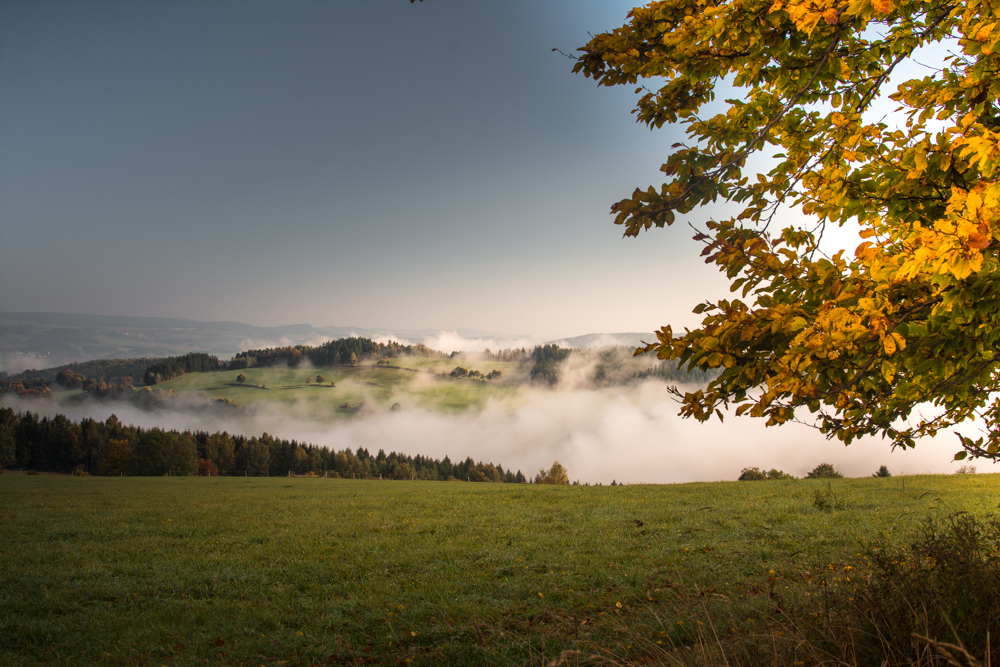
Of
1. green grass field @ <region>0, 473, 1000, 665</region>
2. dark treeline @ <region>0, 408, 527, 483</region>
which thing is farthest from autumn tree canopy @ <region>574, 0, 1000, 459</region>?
dark treeline @ <region>0, 408, 527, 483</region>

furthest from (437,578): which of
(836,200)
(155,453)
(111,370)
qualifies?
(111,370)

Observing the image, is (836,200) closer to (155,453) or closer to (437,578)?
(437,578)

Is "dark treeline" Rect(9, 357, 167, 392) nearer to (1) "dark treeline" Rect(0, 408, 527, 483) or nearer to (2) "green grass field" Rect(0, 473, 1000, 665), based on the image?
(1) "dark treeline" Rect(0, 408, 527, 483)

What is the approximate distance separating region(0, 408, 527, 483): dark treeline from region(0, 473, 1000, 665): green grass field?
50644mm

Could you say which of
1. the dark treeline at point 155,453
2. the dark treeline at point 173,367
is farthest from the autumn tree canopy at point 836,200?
the dark treeline at point 173,367

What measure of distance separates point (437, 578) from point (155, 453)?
65.9 meters

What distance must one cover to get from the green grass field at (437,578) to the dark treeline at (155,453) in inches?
1994

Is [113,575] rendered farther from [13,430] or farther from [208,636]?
[13,430]

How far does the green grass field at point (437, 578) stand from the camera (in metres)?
5.31

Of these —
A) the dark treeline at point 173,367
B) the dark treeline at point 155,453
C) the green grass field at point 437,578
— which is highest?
the dark treeline at point 173,367

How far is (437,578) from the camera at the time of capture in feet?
26.6

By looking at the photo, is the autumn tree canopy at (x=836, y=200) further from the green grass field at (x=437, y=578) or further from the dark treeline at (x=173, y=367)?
the dark treeline at (x=173, y=367)

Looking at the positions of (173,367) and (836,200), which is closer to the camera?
(836,200)

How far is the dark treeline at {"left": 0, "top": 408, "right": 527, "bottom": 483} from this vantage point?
5809 centimetres
